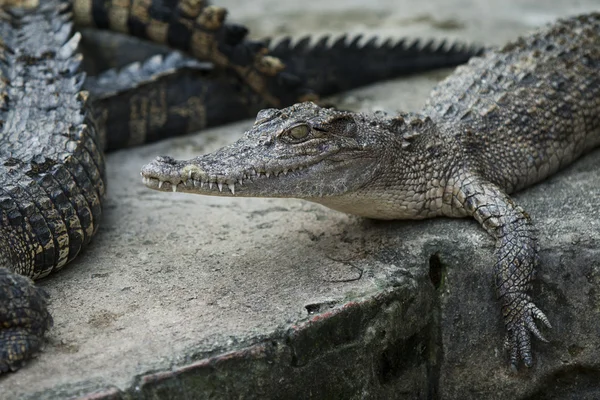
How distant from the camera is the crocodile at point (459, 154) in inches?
139

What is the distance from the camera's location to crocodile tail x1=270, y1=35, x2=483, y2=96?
6020 mm

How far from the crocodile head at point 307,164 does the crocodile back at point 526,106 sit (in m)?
0.41

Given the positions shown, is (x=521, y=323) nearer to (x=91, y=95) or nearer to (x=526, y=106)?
(x=526, y=106)

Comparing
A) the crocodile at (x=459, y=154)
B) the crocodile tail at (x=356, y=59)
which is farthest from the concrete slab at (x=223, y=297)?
the crocodile tail at (x=356, y=59)

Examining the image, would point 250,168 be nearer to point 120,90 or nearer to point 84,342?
point 84,342

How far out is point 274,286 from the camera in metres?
3.51

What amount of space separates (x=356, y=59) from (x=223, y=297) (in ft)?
10.5

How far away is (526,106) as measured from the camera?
4309 millimetres

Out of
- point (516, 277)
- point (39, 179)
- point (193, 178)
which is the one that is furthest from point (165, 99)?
point (516, 277)

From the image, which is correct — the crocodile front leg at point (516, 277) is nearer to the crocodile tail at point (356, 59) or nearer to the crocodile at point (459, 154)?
the crocodile at point (459, 154)

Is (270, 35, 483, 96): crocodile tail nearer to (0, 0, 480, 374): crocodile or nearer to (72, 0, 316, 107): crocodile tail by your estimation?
(0, 0, 480, 374): crocodile

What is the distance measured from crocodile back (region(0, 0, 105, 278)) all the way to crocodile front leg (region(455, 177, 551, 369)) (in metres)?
1.85

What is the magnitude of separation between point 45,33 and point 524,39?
2.88m

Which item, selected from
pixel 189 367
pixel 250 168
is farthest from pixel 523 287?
pixel 189 367
